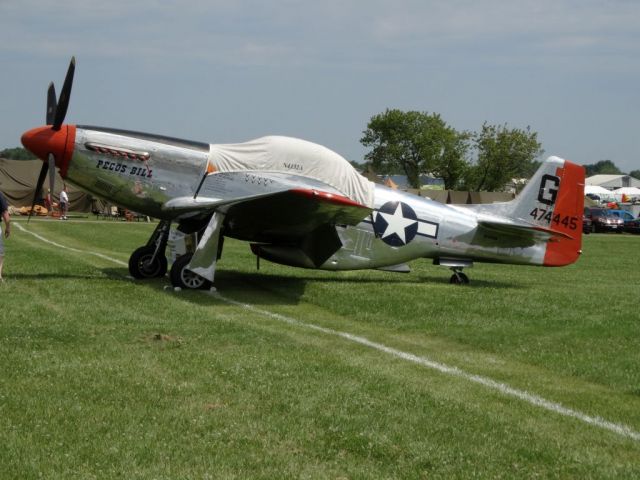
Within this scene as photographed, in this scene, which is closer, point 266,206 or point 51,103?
point 266,206

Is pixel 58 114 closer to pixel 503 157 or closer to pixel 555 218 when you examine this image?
pixel 555 218

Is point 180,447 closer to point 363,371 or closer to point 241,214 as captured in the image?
point 363,371

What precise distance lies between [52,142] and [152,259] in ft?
8.48

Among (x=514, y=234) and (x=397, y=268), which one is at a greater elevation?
(x=514, y=234)

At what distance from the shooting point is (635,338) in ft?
30.6

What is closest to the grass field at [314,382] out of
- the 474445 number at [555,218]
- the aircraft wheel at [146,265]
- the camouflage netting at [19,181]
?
the aircraft wheel at [146,265]

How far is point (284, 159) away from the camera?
41.6 feet

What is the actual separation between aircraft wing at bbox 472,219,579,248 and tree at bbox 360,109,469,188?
8032 cm

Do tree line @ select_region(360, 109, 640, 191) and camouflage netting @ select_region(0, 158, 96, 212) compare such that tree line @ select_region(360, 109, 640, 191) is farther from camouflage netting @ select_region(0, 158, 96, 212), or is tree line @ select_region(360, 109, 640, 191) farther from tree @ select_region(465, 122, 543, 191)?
camouflage netting @ select_region(0, 158, 96, 212)

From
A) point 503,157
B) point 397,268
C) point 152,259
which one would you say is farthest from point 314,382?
point 503,157

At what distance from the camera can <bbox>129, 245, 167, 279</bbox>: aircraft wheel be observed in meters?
13.5

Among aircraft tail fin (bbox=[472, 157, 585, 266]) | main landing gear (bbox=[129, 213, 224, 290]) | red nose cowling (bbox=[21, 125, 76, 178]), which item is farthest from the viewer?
aircraft tail fin (bbox=[472, 157, 585, 266])

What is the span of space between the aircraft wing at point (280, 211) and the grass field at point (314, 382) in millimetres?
1029

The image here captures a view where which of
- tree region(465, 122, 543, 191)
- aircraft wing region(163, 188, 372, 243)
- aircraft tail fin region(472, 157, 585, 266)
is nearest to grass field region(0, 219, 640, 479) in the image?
aircraft wing region(163, 188, 372, 243)
